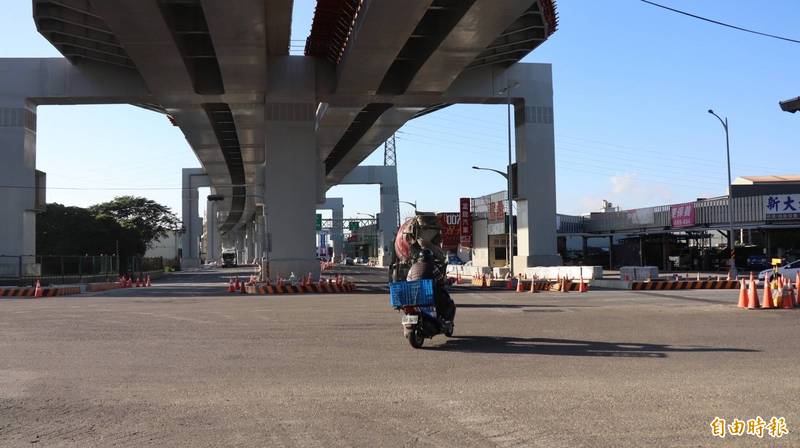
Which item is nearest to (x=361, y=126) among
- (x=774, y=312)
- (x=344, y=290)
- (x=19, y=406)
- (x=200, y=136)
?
(x=200, y=136)

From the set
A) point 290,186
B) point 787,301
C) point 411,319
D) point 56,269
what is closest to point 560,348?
point 411,319

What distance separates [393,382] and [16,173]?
35184 millimetres

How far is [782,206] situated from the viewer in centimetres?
4300

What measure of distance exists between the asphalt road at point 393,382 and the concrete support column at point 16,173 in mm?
24373

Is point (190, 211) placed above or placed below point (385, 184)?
below

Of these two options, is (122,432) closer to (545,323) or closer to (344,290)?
(545,323)

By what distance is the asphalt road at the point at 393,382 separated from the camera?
6363 mm

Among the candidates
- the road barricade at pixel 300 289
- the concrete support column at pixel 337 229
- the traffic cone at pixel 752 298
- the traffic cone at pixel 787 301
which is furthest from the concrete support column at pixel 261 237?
the concrete support column at pixel 337 229

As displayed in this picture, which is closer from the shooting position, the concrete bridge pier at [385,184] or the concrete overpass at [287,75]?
the concrete overpass at [287,75]

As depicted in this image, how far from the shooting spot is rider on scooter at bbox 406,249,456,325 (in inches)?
484

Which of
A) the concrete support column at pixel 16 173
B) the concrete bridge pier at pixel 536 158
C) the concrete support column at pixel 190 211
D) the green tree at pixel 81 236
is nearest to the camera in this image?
the concrete support column at pixel 16 173

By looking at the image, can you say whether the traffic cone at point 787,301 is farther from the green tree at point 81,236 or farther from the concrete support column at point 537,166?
the green tree at point 81,236

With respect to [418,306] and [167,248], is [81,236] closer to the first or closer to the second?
[418,306]

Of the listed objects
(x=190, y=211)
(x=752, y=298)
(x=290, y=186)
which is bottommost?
(x=752, y=298)
